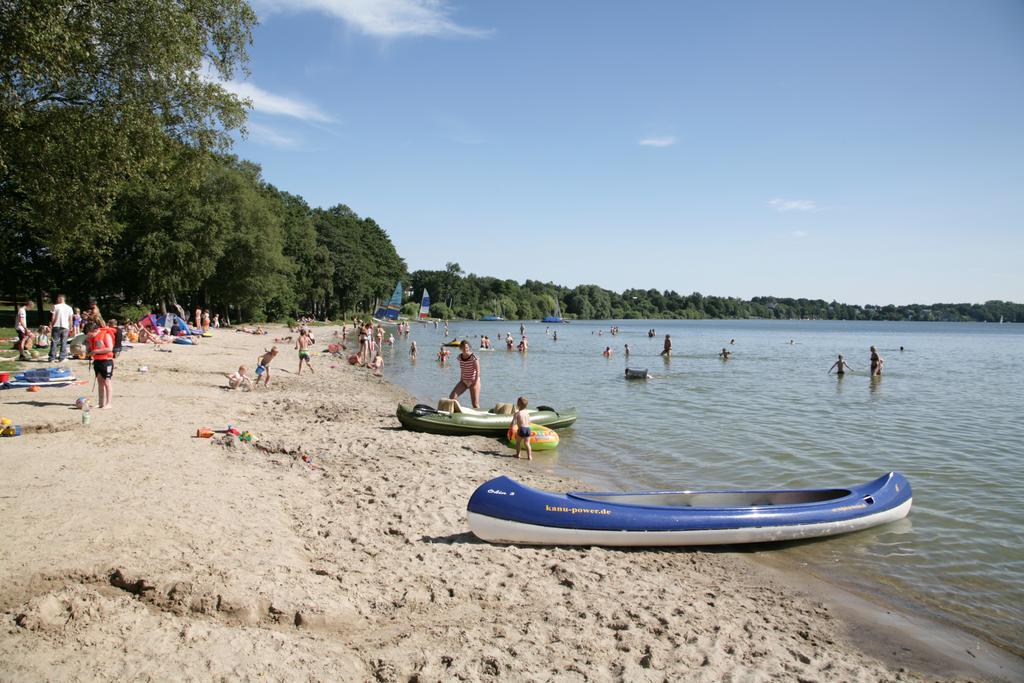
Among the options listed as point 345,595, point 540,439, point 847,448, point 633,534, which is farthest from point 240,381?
point 847,448

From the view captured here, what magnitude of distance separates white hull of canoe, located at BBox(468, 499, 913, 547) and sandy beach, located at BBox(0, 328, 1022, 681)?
0.49ft

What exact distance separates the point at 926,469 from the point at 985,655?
8.02m

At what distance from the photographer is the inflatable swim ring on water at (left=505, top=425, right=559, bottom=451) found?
41.9ft

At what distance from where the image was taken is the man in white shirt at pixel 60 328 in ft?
52.4

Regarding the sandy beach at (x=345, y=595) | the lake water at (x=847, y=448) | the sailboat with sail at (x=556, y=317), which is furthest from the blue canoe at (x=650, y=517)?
the sailboat with sail at (x=556, y=317)

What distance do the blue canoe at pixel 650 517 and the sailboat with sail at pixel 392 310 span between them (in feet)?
247

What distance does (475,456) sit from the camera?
37.9 ft

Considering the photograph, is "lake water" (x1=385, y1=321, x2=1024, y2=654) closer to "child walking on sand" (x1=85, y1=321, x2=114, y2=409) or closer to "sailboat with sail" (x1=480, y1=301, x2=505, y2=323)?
"child walking on sand" (x1=85, y1=321, x2=114, y2=409)

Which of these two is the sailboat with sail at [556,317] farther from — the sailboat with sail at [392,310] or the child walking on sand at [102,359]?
the child walking on sand at [102,359]

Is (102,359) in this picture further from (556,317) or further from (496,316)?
(556,317)

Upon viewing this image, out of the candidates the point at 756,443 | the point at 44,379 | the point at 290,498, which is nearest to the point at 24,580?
the point at 290,498

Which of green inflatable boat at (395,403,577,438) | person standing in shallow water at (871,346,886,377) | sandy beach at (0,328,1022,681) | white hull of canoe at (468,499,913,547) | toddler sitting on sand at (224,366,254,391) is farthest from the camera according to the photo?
person standing in shallow water at (871,346,886,377)

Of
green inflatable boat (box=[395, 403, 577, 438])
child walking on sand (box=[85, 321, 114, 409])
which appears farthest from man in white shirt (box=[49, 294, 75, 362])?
green inflatable boat (box=[395, 403, 577, 438])

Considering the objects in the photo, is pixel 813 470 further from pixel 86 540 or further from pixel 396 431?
pixel 86 540
